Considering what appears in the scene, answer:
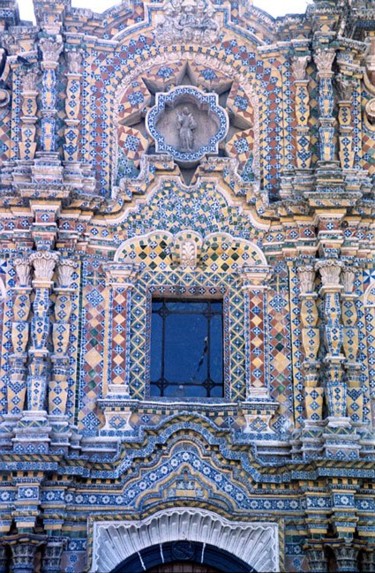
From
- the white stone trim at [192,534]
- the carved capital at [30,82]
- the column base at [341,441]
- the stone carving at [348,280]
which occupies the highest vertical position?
the carved capital at [30,82]

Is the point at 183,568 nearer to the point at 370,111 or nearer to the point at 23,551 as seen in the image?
the point at 23,551

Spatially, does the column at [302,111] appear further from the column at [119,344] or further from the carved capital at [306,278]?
the column at [119,344]

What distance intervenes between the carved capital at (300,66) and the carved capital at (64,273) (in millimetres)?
4299

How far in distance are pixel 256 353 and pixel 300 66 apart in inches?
170

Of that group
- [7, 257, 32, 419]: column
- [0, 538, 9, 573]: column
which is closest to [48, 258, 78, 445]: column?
[7, 257, 32, 419]: column

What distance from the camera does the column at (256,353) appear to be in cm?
1521

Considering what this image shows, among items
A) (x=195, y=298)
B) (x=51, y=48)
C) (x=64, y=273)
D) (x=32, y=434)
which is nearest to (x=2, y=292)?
(x=64, y=273)

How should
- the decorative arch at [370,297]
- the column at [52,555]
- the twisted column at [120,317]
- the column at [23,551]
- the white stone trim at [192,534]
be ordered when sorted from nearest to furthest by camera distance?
the column at [23,551]
the column at [52,555]
the white stone trim at [192,534]
the twisted column at [120,317]
the decorative arch at [370,297]

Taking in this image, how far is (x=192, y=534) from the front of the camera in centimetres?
1452

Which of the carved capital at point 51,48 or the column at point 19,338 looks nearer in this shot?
the column at point 19,338

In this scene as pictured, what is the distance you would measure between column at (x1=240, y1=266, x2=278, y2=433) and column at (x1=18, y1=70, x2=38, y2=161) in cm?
338

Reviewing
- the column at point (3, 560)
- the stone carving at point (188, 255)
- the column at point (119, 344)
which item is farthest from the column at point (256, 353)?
the column at point (3, 560)

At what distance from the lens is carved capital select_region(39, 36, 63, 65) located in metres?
16.6

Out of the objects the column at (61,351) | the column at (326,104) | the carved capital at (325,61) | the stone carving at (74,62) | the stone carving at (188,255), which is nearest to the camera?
the column at (61,351)
